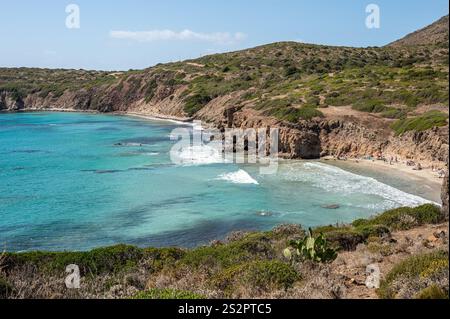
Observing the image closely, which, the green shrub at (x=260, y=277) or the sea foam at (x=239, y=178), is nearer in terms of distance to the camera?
the green shrub at (x=260, y=277)

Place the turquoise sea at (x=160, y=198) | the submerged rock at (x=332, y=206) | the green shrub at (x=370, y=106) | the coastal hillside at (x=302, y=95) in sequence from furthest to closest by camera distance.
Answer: the green shrub at (x=370, y=106)
the coastal hillside at (x=302, y=95)
the submerged rock at (x=332, y=206)
the turquoise sea at (x=160, y=198)

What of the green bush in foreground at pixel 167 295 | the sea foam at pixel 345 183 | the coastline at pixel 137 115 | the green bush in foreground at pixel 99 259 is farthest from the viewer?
the coastline at pixel 137 115

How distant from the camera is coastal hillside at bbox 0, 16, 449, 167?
46844 millimetres

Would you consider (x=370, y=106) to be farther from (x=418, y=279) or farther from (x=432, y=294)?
(x=432, y=294)

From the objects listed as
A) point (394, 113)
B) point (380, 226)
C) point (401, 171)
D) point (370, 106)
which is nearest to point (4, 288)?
point (380, 226)

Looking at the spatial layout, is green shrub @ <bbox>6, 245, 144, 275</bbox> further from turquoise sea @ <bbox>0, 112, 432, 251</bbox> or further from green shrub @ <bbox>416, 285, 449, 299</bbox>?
green shrub @ <bbox>416, 285, 449, 299</bbox>

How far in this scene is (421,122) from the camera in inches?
1666

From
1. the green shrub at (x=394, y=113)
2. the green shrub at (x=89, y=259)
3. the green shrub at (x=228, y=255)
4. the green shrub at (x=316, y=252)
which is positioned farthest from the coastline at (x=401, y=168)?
the green shrub at (x=89, y=259)

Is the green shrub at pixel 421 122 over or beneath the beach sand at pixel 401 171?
over

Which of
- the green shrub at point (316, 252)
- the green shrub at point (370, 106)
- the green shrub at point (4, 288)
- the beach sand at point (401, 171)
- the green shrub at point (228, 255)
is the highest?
the green shrub at point (370, 106)

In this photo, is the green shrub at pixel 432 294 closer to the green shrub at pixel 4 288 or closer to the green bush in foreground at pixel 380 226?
the green shrub at pixel 4 288

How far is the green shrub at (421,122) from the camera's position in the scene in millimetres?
41031

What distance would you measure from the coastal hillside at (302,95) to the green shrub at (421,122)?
0.42 feet

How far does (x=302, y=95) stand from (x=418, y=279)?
5656 centimetres
